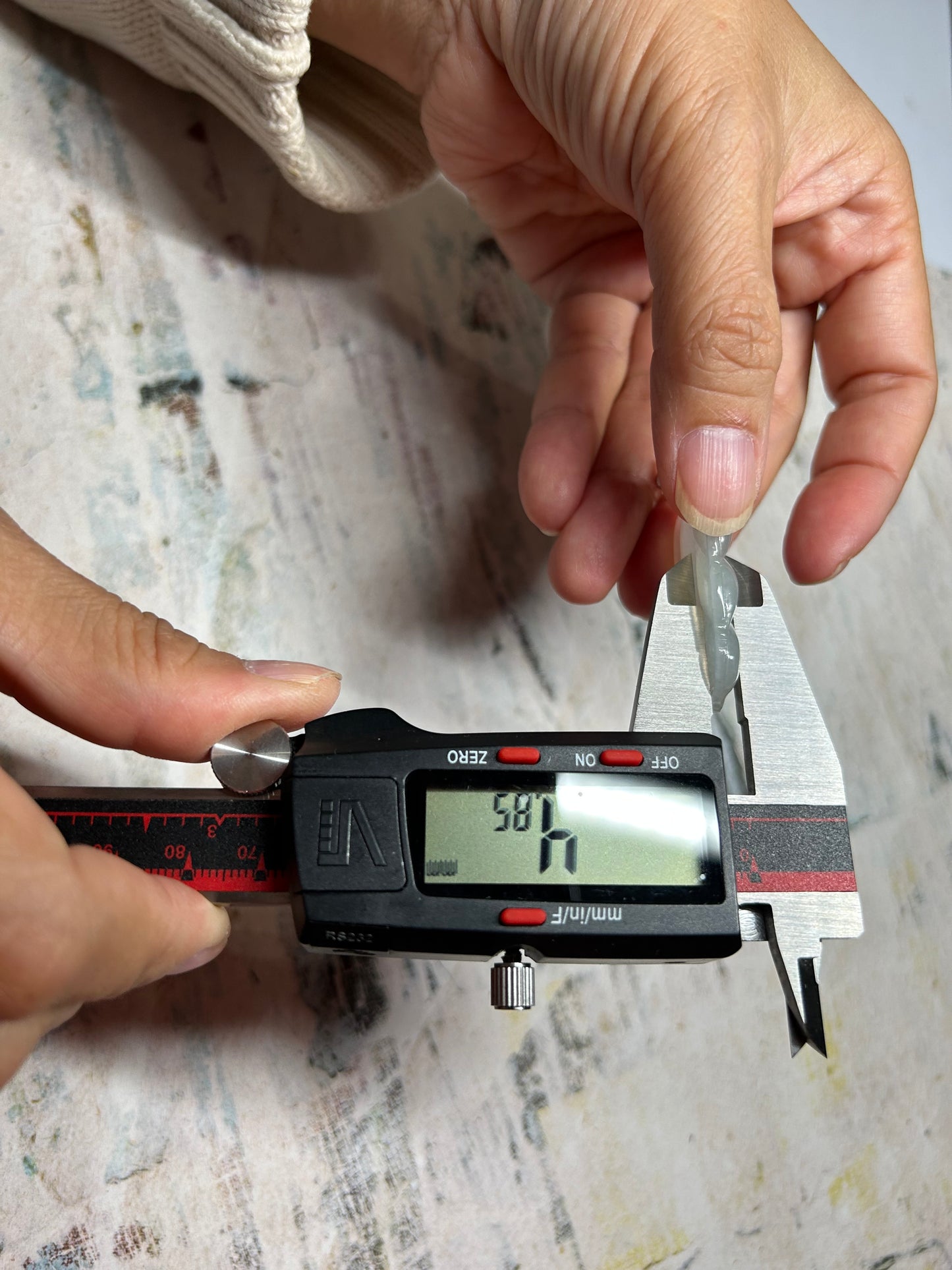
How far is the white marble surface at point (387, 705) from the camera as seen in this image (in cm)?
109

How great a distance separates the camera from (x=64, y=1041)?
1.09 metres

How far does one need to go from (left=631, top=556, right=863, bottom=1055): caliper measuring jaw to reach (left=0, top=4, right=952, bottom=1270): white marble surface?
0.29m

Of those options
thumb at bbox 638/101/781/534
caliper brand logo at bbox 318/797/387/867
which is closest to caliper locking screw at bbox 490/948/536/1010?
caliper brand logo at bbox 318/797/387/867

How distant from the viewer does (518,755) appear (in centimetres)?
94

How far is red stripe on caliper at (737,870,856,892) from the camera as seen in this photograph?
37.7 inches

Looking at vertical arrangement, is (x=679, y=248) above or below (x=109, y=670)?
above

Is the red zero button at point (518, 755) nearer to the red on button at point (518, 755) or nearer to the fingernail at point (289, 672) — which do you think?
the red on button at point (518, 755)

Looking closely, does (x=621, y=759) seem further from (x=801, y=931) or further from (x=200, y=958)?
(x=200, y=958)

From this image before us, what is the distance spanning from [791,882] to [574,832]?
0.22 meters

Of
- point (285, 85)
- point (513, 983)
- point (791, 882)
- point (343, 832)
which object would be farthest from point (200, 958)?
point (285, 85)

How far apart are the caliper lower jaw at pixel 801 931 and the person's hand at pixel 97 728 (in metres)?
0.51

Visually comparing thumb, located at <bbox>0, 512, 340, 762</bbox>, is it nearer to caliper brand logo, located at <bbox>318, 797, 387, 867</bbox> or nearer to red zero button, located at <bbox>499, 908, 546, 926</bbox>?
caliper brand logo, located at <bbox>318, 797, 387, 867</bbox>

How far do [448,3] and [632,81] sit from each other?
1.00 feet

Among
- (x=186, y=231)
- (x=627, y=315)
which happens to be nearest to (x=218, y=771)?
(x=186, y=231)
